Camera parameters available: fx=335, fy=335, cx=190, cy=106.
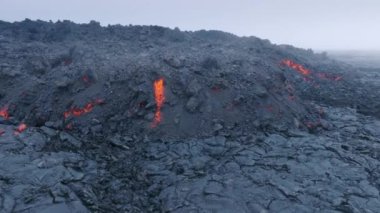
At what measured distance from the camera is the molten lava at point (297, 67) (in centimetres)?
1782

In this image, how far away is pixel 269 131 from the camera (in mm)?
10406

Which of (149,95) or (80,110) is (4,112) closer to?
(80,110)

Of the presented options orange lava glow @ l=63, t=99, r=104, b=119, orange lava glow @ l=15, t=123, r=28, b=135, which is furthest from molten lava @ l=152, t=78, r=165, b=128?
orange lava glow @ l=15, t=123, r=28, b=135

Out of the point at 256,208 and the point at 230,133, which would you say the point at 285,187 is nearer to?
the point at 256,208

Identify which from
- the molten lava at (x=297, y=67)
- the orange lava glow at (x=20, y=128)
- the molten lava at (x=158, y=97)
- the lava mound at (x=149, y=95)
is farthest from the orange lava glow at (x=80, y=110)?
the molten lava at (x=297, y=67)

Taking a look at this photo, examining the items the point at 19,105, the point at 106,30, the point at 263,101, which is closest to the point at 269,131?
the point at 263,101

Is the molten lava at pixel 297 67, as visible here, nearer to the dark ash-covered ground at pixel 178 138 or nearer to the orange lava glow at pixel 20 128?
the dark ash-covered ground at pixel 178 138

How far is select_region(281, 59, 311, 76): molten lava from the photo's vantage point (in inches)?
702

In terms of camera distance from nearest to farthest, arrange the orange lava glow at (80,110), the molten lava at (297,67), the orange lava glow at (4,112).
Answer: the orange lava glow at (80,110) → the orange lava glow at (4,112) → the molten lava at (297,67)

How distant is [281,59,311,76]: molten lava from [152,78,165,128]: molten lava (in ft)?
29.1

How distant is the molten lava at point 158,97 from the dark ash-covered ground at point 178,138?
135 millimetres

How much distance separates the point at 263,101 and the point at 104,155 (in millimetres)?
5502

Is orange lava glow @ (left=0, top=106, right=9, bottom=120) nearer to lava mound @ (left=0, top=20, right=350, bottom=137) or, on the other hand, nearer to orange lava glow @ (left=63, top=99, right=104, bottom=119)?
lava mound @ (left=0, top=20, right=350, bottom=137)

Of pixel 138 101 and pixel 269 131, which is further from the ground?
pixel 138 101
